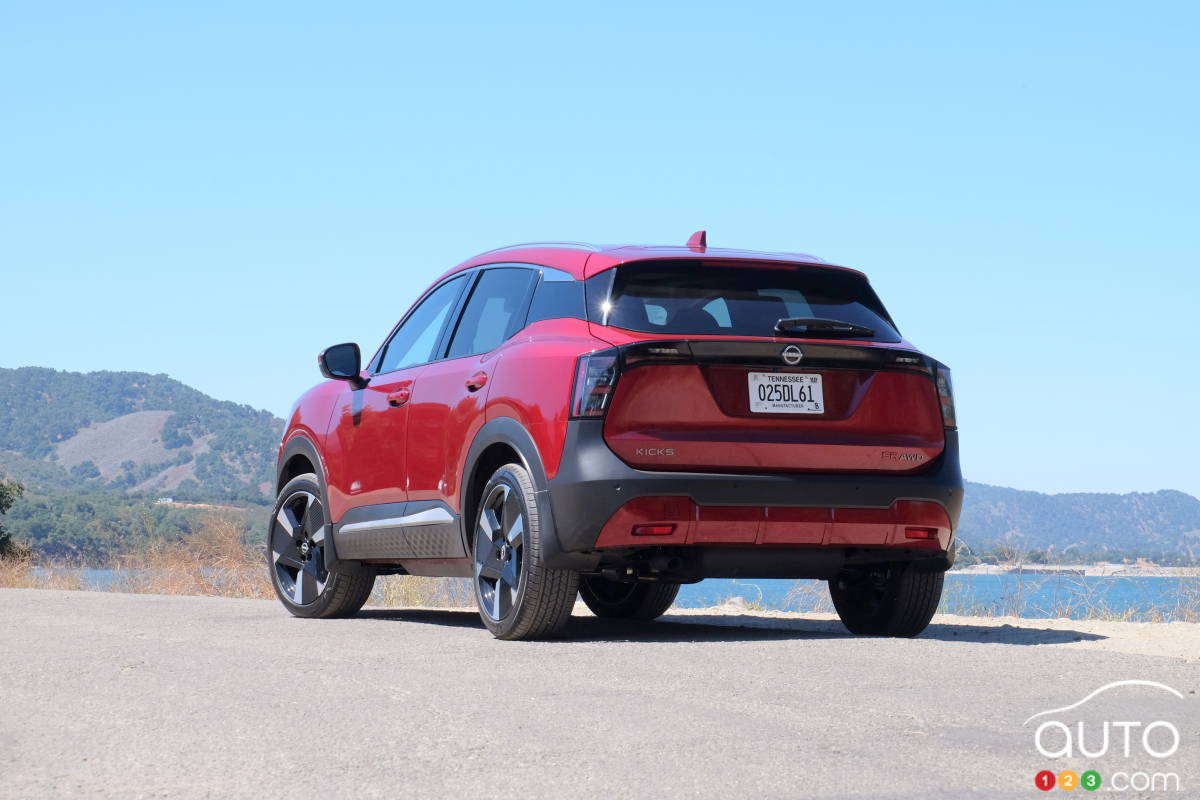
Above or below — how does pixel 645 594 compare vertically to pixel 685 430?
below

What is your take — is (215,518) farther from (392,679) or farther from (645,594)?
(392,679)

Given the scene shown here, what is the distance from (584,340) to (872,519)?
61.8 inches

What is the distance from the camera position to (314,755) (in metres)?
4.74

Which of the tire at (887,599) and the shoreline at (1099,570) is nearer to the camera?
the tire at (887,599)

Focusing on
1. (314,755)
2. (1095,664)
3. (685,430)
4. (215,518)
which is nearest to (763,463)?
(685,430)

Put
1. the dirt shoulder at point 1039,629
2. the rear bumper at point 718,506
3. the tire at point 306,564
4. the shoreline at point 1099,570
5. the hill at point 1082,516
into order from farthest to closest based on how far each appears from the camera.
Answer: the hill at point 1082,516 → the shoreline at point 1099,570 → the tire at point 306,564 → the dirt shoulder at point 1039,629 → the rear bumper at point 718,506

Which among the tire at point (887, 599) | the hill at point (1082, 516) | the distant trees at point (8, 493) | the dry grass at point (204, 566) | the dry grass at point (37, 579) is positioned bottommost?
the hill at point (1082, 516)

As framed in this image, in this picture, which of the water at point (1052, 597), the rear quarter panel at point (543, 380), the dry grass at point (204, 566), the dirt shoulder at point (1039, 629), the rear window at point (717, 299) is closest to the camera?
the rear quarter panel at point (543, 380)

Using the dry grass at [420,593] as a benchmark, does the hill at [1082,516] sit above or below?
below

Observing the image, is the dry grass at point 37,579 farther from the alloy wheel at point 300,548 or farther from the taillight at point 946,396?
the taillight at point 946,396

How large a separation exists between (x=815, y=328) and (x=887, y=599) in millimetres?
1693

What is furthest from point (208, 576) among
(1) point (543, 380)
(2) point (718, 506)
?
(2) point (718, 506)

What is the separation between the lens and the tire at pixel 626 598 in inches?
402

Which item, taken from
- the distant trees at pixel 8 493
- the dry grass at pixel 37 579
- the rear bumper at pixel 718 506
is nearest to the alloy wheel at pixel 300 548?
the rear bumper at pixel 718 506
